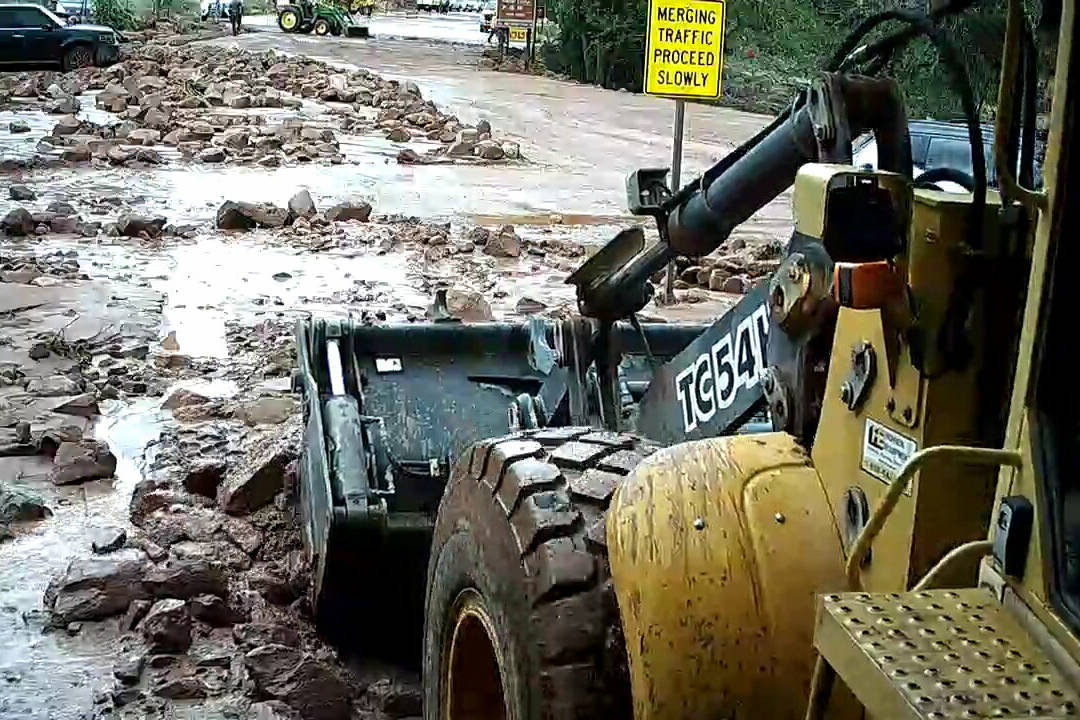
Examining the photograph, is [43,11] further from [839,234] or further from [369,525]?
[839,234]

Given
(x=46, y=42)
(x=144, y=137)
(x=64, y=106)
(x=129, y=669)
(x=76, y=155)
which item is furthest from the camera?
(x=46, y=42)

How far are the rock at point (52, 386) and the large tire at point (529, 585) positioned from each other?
4.95 m

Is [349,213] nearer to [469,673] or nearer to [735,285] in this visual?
[735,285]

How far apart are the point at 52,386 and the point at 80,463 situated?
1.50 m

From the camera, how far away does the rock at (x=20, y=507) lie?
5.96 m

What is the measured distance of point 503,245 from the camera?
12.4 m

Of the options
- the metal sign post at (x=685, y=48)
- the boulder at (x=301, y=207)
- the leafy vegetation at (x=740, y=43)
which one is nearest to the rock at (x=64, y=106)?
the leafy vegetation at (x=740, y=43)

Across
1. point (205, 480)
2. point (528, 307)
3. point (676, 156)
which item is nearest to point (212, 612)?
point (205, 480)

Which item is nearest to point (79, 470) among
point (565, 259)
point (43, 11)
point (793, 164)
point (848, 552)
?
point (793, 164)

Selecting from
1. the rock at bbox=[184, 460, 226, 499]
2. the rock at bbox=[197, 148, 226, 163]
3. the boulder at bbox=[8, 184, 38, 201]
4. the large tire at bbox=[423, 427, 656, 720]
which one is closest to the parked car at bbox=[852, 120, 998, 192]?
the large tire at bbox=[423, 427, 656, 720]

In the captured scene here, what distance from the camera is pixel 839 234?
2027 mm

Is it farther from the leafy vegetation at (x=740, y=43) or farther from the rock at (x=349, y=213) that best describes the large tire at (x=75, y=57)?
the rock at (x=349, y=213)

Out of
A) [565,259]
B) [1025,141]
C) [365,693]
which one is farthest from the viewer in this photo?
[565,259]

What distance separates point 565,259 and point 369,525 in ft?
27.4
